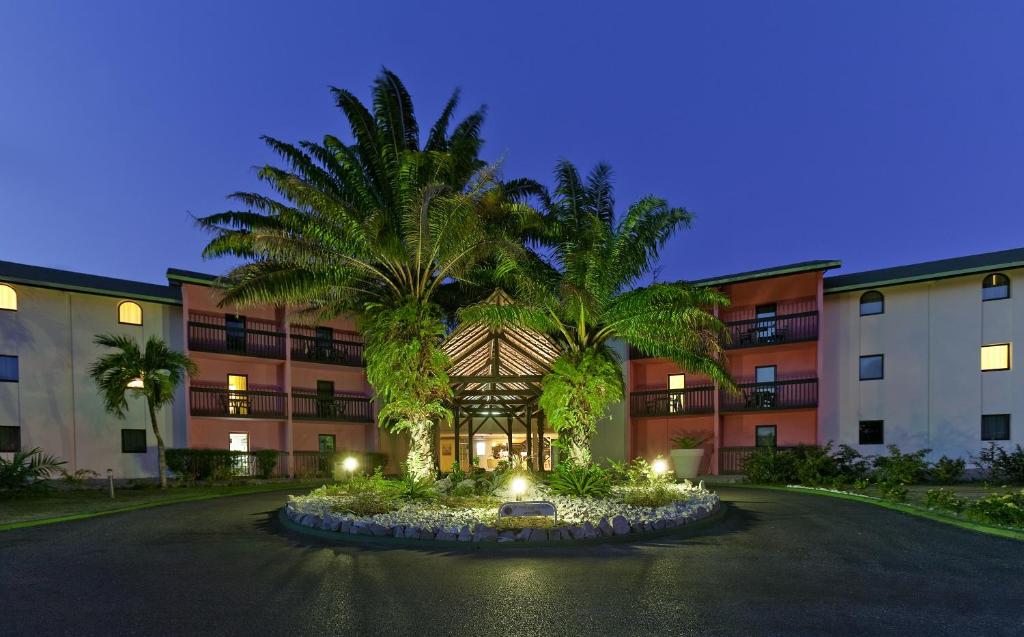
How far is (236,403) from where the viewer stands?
29078 mm

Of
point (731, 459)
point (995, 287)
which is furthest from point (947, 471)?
point (731, 459)

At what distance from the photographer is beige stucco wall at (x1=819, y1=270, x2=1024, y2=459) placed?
2306 cm

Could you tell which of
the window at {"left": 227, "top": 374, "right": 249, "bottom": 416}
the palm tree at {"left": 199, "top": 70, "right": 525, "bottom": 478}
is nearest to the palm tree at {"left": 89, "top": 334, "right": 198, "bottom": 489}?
the window at {"left": 227, "top": 374, "right": 249, "bottom": 416}

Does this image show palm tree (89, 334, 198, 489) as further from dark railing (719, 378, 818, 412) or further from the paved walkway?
dark railing (719, 378, 818, 412)

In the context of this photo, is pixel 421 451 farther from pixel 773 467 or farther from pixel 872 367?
pixel 872 367

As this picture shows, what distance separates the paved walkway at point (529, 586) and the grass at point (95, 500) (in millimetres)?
4202

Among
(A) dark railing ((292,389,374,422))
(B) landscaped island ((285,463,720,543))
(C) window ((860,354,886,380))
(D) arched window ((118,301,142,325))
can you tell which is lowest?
(A) dark railing ((292,389,374,422))

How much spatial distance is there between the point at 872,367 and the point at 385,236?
21.3 meters

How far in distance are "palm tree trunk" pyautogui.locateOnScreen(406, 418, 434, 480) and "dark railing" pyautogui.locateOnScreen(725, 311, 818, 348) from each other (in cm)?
1517

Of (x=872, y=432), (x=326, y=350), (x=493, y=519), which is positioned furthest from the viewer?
(x=326, y=350)

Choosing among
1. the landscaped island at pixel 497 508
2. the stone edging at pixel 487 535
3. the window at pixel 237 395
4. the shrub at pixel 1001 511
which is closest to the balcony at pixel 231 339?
the window at pixel 237 395

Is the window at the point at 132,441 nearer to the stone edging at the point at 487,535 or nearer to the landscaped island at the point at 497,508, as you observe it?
the landscaped island at the point at 497,508

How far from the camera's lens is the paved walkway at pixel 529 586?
6.40m

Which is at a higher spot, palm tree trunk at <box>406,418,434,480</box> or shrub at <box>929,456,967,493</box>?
palm tree trunk at <box>406,418,434,480</box>
